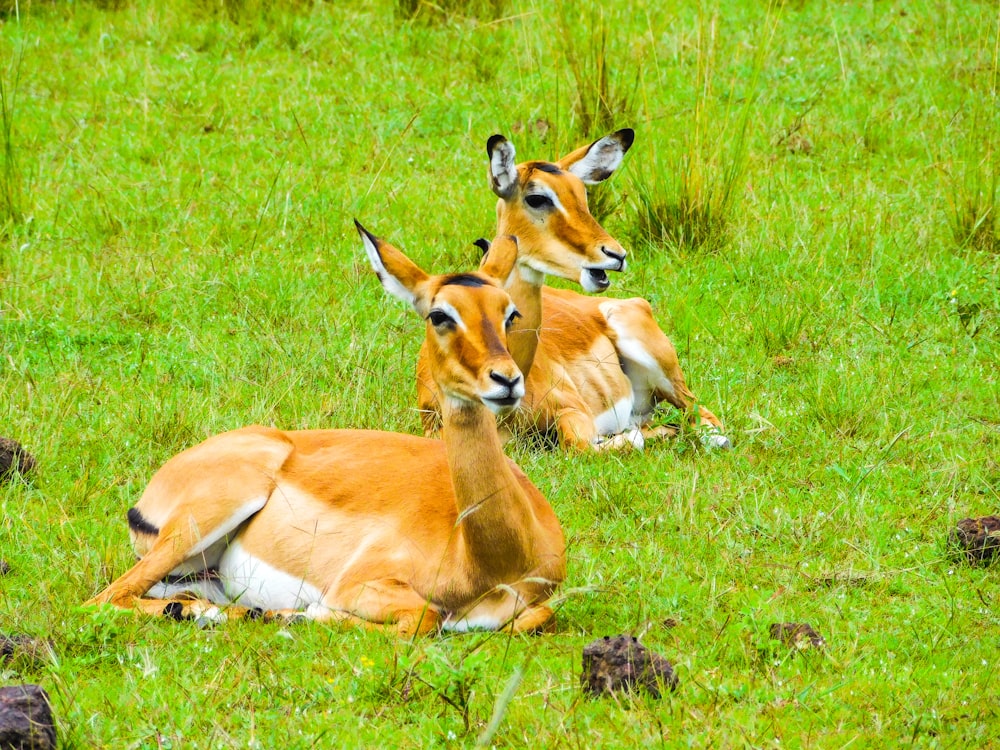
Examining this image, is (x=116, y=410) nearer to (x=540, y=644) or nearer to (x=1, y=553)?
(x=1, y=553)

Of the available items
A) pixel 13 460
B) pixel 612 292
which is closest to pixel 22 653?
pixel 13 460

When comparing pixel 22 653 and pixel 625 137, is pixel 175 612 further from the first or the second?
pixel 625 137

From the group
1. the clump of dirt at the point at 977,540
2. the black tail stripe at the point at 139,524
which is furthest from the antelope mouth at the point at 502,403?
the clump of dirt at the point at 977,540

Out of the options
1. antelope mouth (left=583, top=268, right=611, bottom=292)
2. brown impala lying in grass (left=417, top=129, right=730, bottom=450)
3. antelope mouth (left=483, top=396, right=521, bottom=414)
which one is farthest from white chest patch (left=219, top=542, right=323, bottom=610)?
antelope mouth (left=583, top=268, right=611, bottom=292)

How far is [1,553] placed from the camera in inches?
205

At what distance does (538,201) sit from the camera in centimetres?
682

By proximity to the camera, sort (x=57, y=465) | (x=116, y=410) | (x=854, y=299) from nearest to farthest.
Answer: (x=57, y=465), (x=116, y=410), (x=854, y=299)

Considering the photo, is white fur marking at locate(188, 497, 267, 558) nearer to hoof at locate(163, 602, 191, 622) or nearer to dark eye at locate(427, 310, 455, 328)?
hoof at locate(163, 602, 191, 622)

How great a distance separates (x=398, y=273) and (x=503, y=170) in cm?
207

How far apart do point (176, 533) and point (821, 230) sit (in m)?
5.20

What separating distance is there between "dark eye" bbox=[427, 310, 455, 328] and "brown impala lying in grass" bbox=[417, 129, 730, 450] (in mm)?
1522

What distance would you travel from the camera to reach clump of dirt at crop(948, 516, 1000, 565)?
518 cm

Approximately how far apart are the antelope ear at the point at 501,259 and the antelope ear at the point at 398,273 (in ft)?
1.42

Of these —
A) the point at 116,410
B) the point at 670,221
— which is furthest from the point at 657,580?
the point at 670,221
